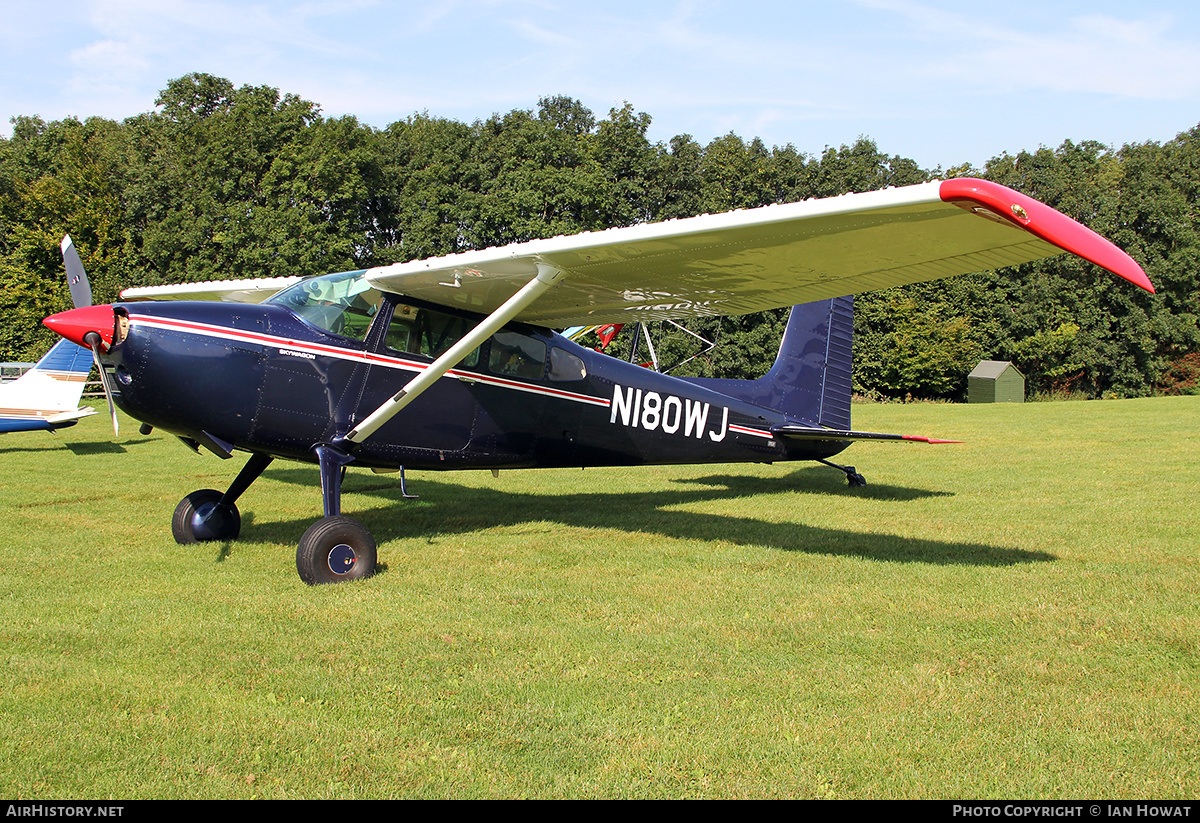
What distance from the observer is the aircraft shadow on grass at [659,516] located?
743cm

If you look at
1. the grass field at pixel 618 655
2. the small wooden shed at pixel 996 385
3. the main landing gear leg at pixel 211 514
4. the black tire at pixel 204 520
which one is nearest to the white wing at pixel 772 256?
the grass field at pixel 618 655

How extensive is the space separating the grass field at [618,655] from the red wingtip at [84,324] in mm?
1771

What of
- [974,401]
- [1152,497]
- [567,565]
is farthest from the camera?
[974,401]

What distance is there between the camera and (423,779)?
3.21m

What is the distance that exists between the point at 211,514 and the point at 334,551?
2.04m

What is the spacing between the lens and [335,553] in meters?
6.34

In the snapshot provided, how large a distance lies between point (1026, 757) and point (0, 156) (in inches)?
2258

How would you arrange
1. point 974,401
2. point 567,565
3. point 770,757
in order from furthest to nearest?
point 974,401
point 567,565
point 770,757

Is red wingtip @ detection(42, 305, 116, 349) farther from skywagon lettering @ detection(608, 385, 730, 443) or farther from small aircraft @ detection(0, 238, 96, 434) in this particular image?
small aircraft @ detection(0, 238, 96, 434)

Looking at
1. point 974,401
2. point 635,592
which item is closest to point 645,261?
point 635,592

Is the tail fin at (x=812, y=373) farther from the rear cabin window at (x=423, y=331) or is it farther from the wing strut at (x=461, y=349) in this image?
the wing strut at (x=461, y=349)

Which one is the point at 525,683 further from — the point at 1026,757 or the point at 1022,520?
the point at 1022,520

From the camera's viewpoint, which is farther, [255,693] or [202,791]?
[255,693]

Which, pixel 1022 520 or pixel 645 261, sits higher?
pixel 645 261
